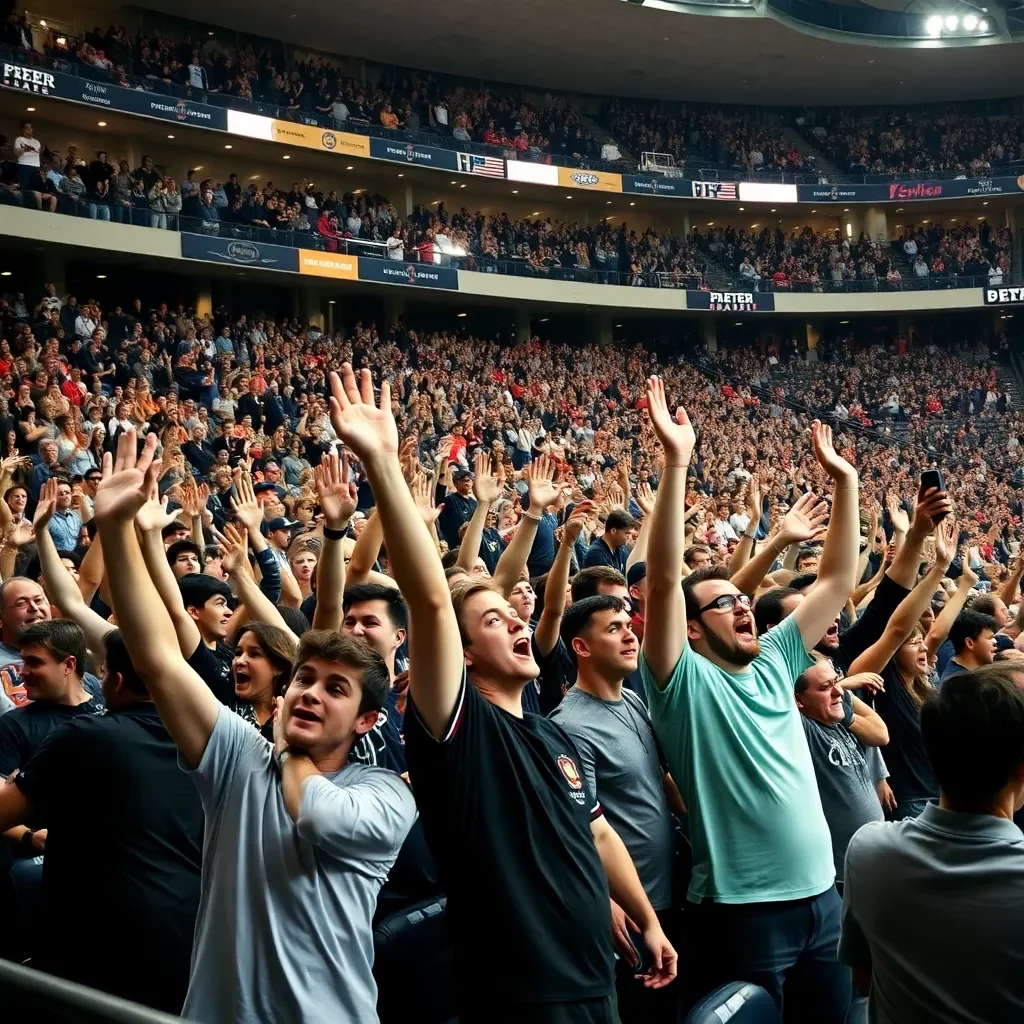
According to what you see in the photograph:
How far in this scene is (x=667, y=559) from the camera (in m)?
3.35

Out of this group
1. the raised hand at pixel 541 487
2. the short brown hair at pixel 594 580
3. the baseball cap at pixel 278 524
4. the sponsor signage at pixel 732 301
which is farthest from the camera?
the sponsor signage at pixel 732 301

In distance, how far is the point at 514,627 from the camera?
314 cm

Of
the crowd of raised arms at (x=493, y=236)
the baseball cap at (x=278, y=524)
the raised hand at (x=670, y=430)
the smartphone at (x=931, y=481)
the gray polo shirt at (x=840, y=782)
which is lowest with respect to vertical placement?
the gray polo shirt at (x=840, y=782)

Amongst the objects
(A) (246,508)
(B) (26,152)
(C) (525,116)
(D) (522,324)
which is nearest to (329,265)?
(B) (26,152)

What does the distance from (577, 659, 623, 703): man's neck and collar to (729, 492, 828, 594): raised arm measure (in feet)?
2.72

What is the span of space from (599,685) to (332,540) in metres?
0.98

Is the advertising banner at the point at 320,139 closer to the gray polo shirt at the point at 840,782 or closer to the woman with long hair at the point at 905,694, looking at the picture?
the woman with long hair at the point at 905,694

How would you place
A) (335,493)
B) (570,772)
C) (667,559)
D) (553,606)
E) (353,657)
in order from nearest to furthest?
1. (353,657)
2. (570,772)
3. (667,559)
4. (335,493)
5. (553,606)

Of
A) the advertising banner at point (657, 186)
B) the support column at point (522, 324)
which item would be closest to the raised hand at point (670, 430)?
the support column at point (522, 324)

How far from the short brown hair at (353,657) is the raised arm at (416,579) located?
0.21 m

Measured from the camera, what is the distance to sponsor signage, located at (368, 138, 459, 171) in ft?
85.4

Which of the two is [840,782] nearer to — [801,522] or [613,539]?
[801,522]

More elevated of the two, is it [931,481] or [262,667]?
[931,481]

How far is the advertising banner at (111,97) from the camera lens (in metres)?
19.8
